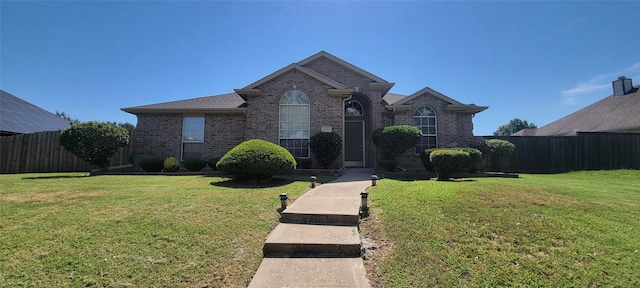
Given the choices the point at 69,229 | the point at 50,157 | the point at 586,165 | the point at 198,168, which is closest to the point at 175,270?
the point at 69,229

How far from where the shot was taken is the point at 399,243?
4.13 metres

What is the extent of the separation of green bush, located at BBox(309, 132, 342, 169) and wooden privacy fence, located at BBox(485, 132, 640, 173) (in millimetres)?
8722

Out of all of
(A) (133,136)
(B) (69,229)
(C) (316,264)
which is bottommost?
(C) (316,264)

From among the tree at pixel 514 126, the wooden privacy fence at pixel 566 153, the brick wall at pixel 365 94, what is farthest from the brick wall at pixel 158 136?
the tree at pixel 514 126

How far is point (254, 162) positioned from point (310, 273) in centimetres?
552

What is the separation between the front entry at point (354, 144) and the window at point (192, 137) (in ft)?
25.9

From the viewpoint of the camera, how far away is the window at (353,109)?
15.2m

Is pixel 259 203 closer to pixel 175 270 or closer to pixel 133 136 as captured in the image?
pixel 175 270

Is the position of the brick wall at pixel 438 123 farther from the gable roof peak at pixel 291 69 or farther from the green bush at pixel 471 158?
the gable roof peak at pixel 291 69

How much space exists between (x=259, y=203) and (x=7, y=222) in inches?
Result: 170

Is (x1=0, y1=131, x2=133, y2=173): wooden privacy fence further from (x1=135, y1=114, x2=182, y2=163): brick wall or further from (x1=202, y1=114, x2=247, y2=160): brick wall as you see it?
(x1=202, y1=114, x2=247, y2=160): brick wall

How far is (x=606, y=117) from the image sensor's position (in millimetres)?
19312

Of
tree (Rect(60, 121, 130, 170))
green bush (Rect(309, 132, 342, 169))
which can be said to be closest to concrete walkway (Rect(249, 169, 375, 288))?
green bush (Rect(309, 132, 342, 169))

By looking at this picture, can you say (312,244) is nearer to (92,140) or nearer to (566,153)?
(92,140)
